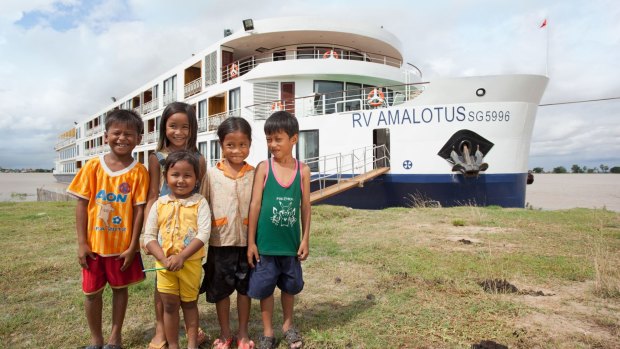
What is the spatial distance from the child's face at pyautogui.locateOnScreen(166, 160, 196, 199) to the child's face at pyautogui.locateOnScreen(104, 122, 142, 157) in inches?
15.1

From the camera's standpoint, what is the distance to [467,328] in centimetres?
269

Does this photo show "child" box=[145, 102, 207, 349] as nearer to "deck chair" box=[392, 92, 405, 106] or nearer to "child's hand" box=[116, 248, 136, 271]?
"child's hand" box=[116, 248, 136, 271]

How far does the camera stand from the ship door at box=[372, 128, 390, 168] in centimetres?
1054

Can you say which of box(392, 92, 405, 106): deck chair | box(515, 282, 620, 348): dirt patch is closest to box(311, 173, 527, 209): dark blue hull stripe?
box(392, 92, 405, 106): deck chair

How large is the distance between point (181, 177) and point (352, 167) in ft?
28.1

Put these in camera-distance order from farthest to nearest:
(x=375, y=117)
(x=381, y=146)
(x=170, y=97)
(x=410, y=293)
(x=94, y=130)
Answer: (x=94, y=130)
(x=170, y=97)
(x=375, y=117)
(x=381, y=146)
(x=410, y=293)

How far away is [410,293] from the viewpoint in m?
3.41

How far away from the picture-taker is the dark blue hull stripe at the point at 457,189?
31.7ft

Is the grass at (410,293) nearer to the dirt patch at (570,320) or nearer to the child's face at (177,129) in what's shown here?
the dirt patch at (570,320)

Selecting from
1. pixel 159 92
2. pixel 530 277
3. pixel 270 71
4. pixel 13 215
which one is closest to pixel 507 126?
pixel 530 277

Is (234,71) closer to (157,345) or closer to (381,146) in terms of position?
(381,146)

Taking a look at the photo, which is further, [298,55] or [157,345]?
[298,55]

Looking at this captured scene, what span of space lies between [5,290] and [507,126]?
32.5ft

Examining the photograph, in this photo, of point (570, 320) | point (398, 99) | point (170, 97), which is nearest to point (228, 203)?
point (570, 320)
